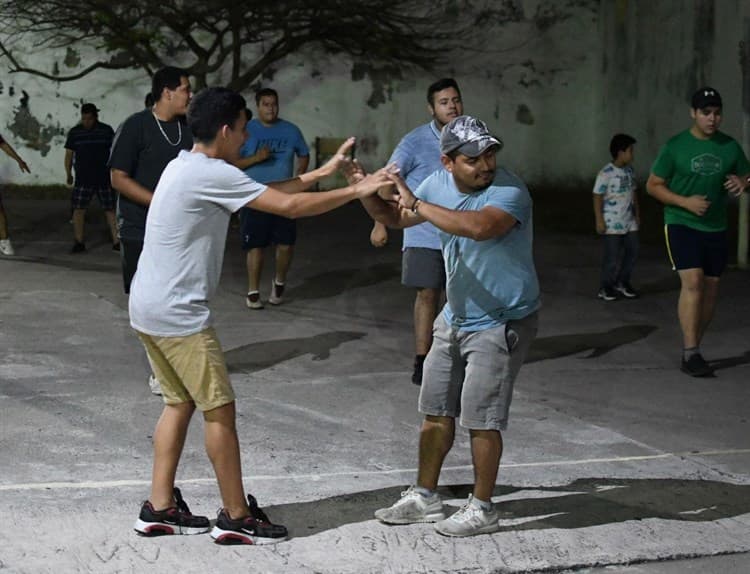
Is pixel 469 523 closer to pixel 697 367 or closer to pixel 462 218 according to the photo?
pixel 462 218

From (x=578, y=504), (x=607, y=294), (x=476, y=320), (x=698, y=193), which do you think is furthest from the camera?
(x=607, y=294)

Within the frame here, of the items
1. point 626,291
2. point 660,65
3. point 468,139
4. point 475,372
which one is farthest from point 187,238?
point 660,65

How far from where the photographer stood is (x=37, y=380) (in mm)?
8320

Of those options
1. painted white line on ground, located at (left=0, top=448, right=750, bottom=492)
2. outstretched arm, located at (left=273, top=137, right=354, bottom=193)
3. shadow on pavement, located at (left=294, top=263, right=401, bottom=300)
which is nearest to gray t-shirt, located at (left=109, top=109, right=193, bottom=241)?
painted white line on ground, located at (left=0, top=448, right=750, bottom=492)

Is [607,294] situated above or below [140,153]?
below

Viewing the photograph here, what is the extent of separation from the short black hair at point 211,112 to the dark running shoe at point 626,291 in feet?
24.5

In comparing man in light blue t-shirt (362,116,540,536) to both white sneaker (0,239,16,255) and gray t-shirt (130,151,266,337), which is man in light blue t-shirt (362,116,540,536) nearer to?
gray t-shirt (130,151,266,337)

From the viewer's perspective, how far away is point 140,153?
25.8 feet

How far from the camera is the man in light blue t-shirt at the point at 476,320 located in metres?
5.38

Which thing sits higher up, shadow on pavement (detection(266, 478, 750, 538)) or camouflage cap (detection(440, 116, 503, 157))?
camouflage cap (detection(440, 116, 503, 157))

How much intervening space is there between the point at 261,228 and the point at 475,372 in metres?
6.01

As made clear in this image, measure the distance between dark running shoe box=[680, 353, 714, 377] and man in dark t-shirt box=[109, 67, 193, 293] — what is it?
3.55 metres

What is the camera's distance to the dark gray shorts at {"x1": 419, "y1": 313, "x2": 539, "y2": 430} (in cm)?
542

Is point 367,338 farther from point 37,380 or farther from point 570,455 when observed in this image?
point 570,455
